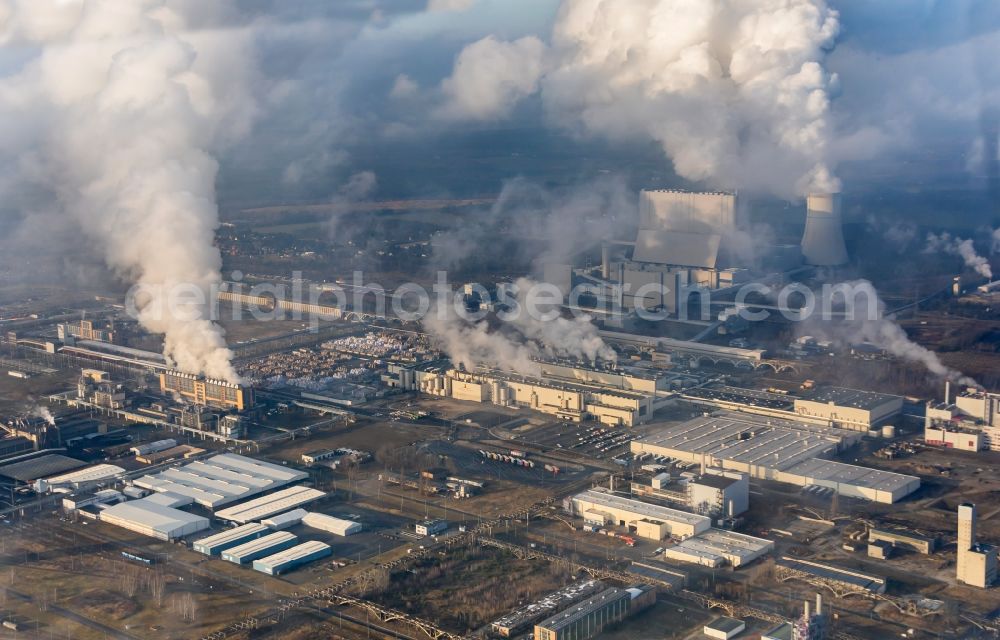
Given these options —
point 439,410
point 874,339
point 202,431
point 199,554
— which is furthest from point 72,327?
point 874,339

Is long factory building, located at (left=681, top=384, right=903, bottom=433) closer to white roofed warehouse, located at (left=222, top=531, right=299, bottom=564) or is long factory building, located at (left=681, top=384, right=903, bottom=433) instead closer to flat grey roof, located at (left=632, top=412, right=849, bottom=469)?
flat grey roof, located at (left=632, top=412, right=849, bottom=469)

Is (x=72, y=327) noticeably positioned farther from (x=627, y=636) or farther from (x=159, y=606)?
(x=627, y=636)

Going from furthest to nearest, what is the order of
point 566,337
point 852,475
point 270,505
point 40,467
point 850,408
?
1. point 566,337
2. point 850,408
3. point 40,467
4. point 852,475
5. point 270,505

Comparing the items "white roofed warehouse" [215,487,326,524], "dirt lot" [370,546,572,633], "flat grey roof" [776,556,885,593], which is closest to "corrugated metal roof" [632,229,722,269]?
"white roofed warehouse" [215,487,326,524]

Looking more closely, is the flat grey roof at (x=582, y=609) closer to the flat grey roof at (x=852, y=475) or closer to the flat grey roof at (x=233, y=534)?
the flat grey roof at (x=233, y=534)

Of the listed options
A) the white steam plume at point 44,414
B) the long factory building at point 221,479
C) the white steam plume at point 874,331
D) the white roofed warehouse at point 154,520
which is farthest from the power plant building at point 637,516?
the white steam plume at point 44,414

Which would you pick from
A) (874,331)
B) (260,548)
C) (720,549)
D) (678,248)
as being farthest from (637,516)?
(678,248)

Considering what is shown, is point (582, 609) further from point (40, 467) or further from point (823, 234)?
point (823, 234)
